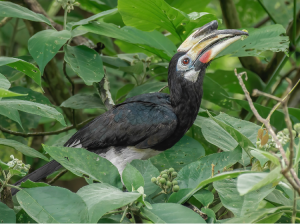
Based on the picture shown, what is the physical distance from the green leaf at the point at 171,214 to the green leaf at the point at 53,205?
20 centimetres

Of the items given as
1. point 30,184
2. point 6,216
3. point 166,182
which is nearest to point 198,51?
point 166,182

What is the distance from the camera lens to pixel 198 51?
6.40 feet

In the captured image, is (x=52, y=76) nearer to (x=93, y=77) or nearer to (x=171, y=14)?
(x=93, y=77)

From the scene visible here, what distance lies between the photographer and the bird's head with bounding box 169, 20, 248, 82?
188 cm

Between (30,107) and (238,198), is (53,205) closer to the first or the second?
(30,107)

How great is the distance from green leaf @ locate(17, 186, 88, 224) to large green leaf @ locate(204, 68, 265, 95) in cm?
171

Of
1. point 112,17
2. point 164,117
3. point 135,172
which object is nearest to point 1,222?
point 135,172

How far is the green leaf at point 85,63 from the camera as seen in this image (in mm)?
1776

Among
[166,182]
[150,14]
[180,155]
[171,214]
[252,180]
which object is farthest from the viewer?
[150,14]

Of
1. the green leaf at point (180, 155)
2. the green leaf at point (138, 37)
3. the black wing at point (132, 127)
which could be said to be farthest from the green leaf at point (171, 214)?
the green leaf at point (138, 37)

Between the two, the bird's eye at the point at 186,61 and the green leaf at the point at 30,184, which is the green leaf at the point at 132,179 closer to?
the green leaf at the point at 30,184

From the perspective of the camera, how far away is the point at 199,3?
2.43 metres

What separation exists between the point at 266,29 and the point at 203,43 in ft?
1.35

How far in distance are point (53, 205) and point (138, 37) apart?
46.8 inches
